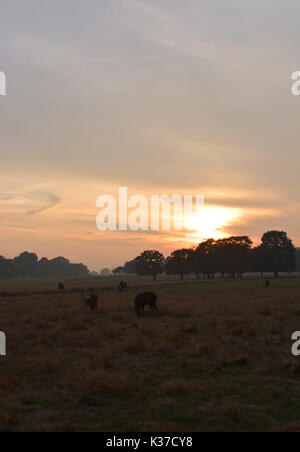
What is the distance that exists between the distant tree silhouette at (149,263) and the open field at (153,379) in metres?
97.1

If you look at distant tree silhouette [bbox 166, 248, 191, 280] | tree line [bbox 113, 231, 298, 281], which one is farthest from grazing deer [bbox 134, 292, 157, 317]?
distant tree silhouette [bbox 166, 248, 191, 280]

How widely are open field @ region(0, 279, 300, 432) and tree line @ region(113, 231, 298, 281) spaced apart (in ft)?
270

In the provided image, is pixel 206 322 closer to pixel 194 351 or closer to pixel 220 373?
pixel 194 351

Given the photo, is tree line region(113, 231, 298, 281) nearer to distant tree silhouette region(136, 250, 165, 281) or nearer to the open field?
distant tree silhouette region(136, 250, 165, 281)

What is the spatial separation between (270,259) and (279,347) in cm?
8682

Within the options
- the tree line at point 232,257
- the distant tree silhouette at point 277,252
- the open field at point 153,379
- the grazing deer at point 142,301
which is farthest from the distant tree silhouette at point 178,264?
the open field at point 153,379

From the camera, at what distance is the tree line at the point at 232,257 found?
324 ft

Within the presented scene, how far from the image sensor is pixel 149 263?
4609 inches

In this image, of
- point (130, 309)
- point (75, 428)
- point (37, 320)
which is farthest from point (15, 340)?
point (130, 309)

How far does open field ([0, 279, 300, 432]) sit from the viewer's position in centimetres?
783

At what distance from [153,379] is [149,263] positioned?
350ft

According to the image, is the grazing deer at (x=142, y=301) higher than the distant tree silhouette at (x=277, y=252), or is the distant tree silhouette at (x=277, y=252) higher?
the distant tree silhouette at (x=277, y=252)

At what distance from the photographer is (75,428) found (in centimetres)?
747

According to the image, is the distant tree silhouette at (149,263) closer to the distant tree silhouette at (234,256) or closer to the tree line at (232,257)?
the tree line at (232,257)
